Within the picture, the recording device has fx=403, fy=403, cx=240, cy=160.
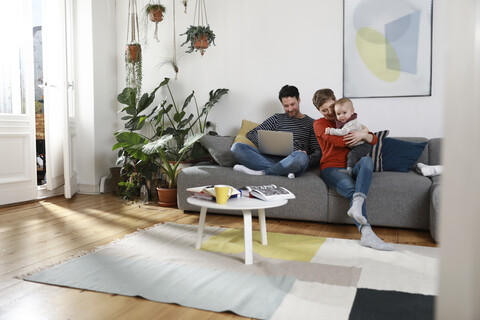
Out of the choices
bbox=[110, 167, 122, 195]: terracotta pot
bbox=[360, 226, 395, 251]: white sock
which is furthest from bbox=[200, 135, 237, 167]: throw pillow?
bbox=[360, 226, 395, 251]: white sock

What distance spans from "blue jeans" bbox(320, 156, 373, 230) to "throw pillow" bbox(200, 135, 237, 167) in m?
0.83

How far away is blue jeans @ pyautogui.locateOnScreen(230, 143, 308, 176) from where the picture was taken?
10.3 ft

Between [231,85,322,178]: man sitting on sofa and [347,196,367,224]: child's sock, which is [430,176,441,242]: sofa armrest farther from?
→ [231,85,322,178]: man sitting on sofa

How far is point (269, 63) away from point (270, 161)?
1193mm

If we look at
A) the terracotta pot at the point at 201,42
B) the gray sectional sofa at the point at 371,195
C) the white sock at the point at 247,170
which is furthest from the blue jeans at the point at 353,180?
the terracotta pot at the point at 201,42

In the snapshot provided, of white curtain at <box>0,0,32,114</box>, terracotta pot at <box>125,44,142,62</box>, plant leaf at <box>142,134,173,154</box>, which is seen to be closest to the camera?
plant leaf at <box>142,134,173,154</box>

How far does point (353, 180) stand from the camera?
2.84 meters

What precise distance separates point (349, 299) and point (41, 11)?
4.03m

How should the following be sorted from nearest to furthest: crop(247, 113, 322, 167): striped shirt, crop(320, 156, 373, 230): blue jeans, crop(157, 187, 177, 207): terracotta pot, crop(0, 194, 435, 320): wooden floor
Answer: crop(0, 194, 435, 320): wooden floor → crop(320, 156, 373, 230): blue jeans → crop(247, 113, 322, 167): striped shirt → crop(157, 187, 177, 207): terracotta pot

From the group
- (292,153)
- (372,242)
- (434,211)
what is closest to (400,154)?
(434,211)

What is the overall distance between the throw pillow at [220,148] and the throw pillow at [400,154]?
1.24 meters

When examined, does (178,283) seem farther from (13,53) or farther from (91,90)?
(91,90)

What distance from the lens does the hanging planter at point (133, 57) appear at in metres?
4.18

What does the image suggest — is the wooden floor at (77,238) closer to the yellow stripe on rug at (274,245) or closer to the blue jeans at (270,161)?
the yellow stripe on rug at (274,245)
